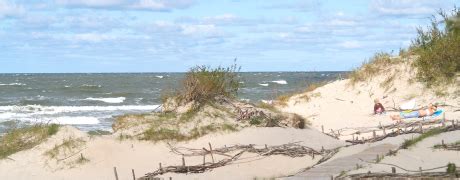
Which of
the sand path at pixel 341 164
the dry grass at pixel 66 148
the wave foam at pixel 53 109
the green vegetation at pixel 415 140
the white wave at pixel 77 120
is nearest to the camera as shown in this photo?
the sand path at pixel 341 164

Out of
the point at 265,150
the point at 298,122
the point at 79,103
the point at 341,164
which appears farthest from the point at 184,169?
the point at 79,103

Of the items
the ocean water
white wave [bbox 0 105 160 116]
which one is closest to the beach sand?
the ocean water

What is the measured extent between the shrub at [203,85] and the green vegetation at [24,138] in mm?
2933

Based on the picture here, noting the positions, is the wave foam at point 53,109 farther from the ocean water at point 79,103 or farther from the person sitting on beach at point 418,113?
the person sitting on beach at point 418,113

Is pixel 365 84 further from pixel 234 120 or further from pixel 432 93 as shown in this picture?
pixel 234 120

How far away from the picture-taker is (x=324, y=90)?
923 inches

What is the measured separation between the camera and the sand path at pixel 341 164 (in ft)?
33.0

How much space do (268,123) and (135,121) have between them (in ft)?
9.38

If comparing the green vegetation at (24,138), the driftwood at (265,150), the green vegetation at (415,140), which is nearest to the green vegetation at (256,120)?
the driftwood at (265,150)

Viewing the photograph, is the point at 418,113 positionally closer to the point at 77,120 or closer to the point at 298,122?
the point at 298,122

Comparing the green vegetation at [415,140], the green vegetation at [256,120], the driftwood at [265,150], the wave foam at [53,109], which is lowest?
the wave foam at [53,109]

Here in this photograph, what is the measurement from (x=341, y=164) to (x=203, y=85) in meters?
5.00

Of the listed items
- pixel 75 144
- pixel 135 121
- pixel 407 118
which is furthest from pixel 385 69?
pixel 75 144

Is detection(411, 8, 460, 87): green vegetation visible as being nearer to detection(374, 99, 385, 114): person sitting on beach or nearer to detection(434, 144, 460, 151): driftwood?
detection(374, 99, 385, 114): person sitting on beach
